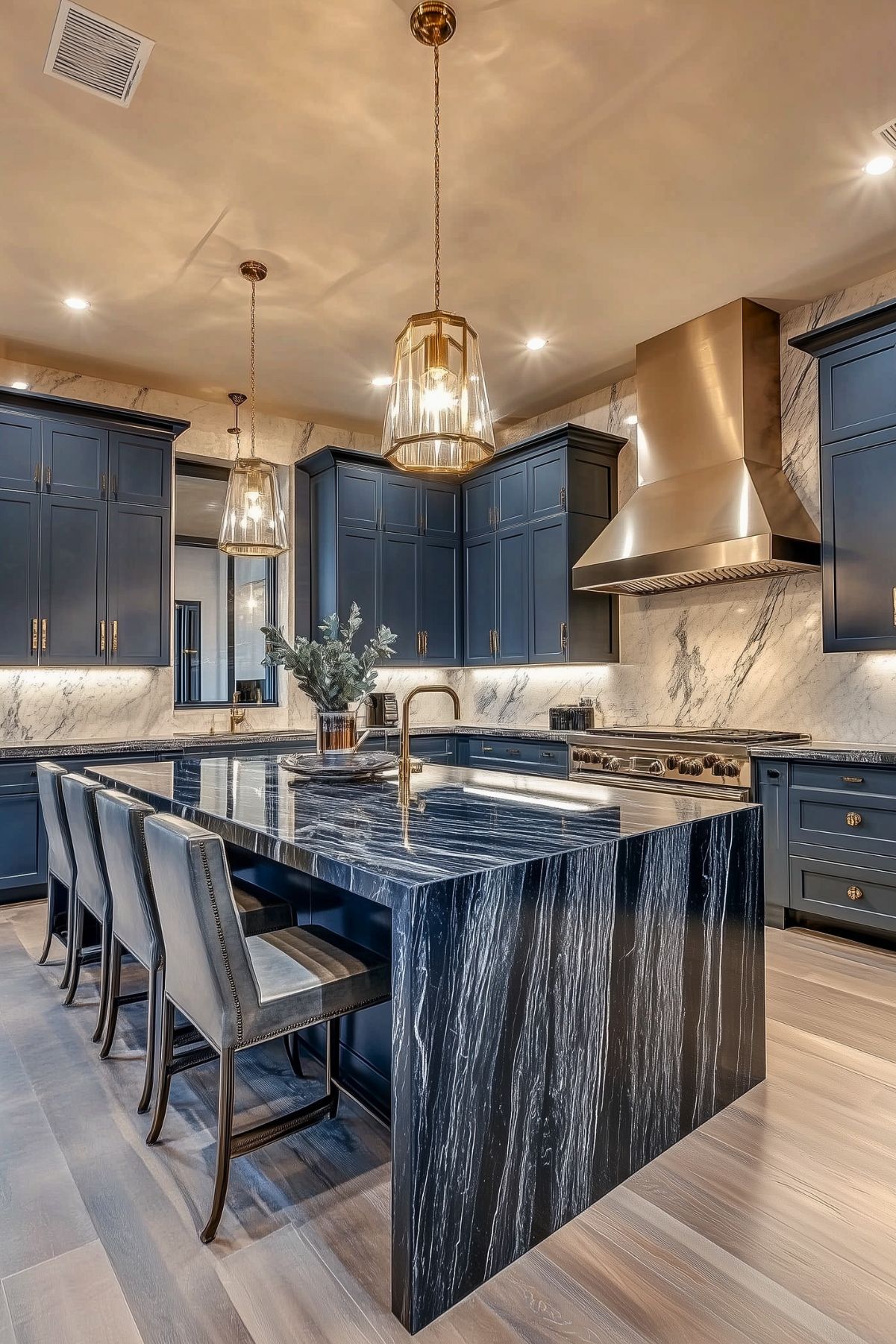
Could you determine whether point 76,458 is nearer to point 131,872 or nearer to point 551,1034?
point 131,872

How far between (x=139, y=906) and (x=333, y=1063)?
681mm

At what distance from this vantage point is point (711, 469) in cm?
429

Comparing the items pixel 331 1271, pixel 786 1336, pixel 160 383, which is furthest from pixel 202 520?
pixel 786 1336

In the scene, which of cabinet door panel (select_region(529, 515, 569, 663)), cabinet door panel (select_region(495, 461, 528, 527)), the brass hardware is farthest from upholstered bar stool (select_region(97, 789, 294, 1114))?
cabinet door panel (select_region(495, 461, 528, 527))

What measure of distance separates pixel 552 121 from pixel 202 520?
13.1 feet

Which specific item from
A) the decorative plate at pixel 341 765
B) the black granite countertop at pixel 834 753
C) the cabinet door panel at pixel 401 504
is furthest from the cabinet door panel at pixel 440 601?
the decorative plate at pixel 341 765

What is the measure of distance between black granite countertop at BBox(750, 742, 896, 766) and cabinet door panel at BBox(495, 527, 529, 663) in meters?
2.12

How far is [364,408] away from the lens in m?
5.67

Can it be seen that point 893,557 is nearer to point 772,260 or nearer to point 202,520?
point 772,260

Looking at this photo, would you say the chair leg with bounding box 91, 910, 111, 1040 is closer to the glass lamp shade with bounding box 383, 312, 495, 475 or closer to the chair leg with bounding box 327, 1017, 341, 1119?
the chair leg with bounding box 327, 1017, 341, 1119

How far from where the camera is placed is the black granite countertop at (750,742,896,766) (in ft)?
11.0

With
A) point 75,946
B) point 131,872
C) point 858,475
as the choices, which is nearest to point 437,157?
point 858,475

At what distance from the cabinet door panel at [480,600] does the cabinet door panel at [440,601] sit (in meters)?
0.08

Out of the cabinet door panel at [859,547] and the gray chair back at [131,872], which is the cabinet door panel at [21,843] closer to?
the gray chair back at [131,872]
